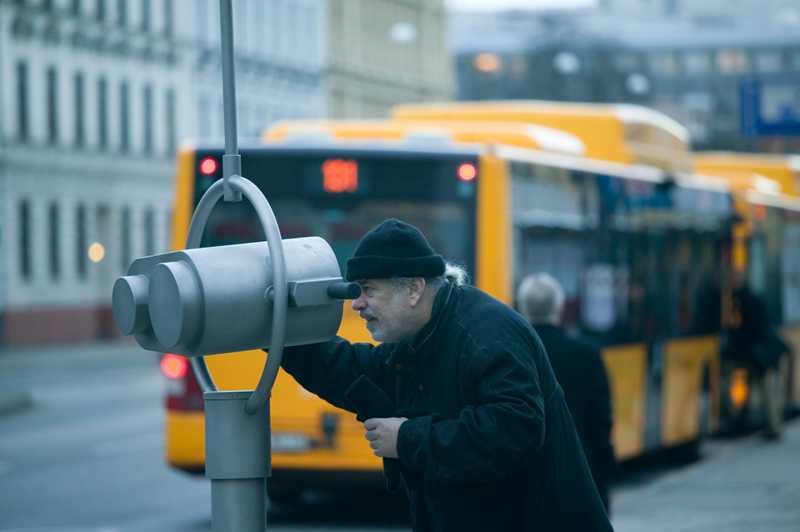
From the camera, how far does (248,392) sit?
4.36 metres

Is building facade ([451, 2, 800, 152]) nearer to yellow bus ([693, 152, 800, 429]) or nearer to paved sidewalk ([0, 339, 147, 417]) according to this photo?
paved sidewalk ([0, 339, 147, 417])

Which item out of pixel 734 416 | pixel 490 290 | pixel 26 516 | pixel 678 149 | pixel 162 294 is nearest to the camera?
pixel 162 294

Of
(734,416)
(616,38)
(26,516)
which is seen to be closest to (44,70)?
(734,416)

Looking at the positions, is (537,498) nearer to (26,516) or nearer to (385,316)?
(385,316)

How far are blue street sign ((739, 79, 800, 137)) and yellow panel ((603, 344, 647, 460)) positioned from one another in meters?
9.99

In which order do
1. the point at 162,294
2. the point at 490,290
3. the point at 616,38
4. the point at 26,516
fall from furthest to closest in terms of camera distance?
the point at 616,38
the point at 26,516
the point at 490,290
the point at 162,294

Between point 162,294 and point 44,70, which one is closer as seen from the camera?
point 162,294

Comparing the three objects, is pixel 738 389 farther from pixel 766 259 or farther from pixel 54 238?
pixel 54 238

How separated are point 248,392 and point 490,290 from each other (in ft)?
27.4

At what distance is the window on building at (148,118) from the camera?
57156mm

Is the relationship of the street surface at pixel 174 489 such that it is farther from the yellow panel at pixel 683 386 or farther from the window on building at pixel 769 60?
the window on building at pixel 769 60

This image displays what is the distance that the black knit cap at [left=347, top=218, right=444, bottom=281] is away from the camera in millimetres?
4461

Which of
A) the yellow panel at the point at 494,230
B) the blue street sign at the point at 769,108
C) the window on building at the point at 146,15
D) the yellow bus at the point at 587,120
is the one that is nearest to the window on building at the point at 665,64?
the window on building at the point at 146,15

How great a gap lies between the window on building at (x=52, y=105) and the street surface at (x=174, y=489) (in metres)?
26.5
